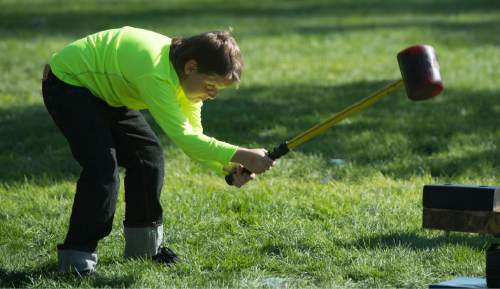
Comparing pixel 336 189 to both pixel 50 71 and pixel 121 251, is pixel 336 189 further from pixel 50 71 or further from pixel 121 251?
pixel 50 71

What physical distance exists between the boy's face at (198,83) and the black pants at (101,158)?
0.42 metres

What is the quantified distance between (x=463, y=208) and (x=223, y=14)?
517 inches

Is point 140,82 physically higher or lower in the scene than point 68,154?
higher

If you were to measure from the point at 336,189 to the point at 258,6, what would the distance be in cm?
1269

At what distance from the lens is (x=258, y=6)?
59.7 ft

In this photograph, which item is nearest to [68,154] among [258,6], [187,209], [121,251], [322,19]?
[187,209]

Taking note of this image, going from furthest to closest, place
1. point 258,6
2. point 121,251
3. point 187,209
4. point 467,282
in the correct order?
point 258,6 < point 187,209 < point 121,251 < point 467,282

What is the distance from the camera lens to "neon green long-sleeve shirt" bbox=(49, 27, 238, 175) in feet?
13.4

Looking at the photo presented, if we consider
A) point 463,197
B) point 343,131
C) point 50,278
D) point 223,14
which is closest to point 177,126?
point 50,278

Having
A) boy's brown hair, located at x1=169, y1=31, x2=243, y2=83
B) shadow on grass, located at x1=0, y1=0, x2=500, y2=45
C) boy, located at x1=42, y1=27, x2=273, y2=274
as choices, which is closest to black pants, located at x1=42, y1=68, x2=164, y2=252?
boy, located at x1=42, y1=27, x2=273, y2=274

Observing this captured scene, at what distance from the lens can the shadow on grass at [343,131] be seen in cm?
650

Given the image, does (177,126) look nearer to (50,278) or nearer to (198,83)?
(198,83)

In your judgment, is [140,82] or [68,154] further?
[68,154]

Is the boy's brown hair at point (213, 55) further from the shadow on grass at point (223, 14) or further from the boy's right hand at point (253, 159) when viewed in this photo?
the shadow on grass at point (223, 14)
